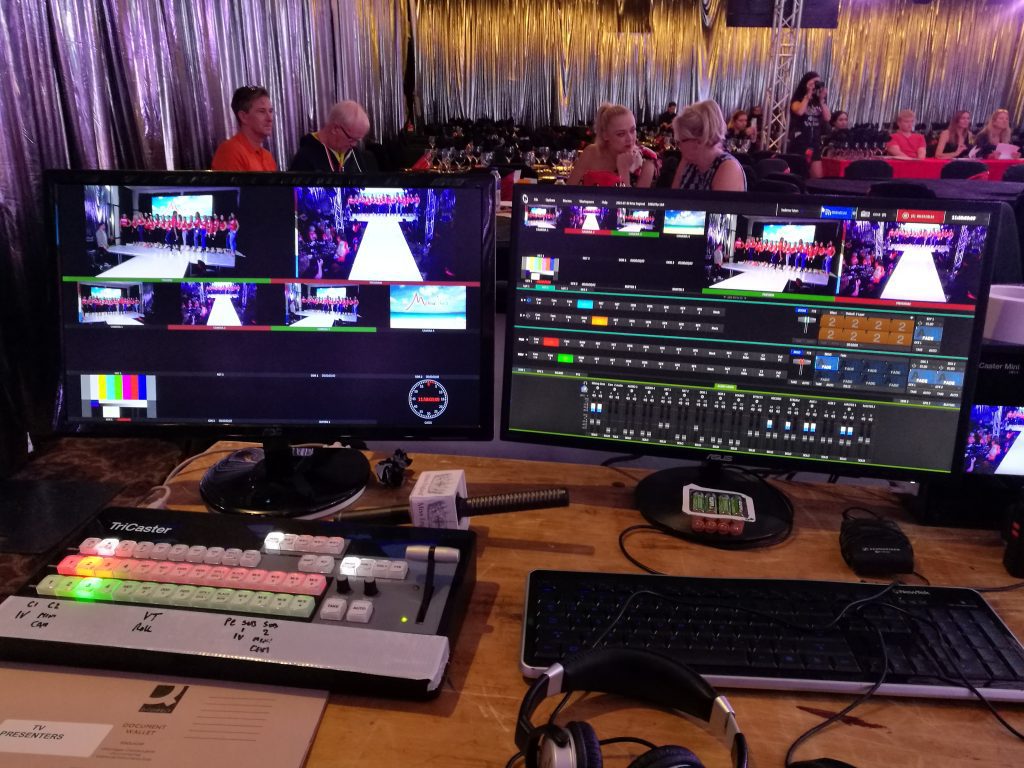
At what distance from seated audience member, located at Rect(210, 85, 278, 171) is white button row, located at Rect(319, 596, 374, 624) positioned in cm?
316

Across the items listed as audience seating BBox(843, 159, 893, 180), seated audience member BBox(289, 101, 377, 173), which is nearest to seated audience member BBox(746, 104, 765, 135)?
audience seating BBox(843, 159, 893, 180)

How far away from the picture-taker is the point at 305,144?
14.5 ft

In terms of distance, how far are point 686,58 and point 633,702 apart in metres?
12.2

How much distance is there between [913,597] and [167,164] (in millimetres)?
3313

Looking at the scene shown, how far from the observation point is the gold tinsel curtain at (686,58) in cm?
1051

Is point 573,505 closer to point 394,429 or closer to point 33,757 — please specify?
point 394,429

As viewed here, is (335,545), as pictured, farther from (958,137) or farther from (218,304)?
(958,137)

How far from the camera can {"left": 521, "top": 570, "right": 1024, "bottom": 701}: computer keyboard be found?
2.45ft

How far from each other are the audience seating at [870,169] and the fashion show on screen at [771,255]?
20.8ft

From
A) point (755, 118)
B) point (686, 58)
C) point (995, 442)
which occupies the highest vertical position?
point (686, 58)

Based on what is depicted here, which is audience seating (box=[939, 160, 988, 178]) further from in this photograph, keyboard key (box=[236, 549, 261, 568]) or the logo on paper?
the logo on paper

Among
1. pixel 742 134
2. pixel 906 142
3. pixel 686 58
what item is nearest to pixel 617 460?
pixel 906 142

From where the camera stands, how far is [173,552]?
859 mm

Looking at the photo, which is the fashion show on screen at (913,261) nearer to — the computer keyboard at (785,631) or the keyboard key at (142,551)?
the computer keyboard at (785,631)
